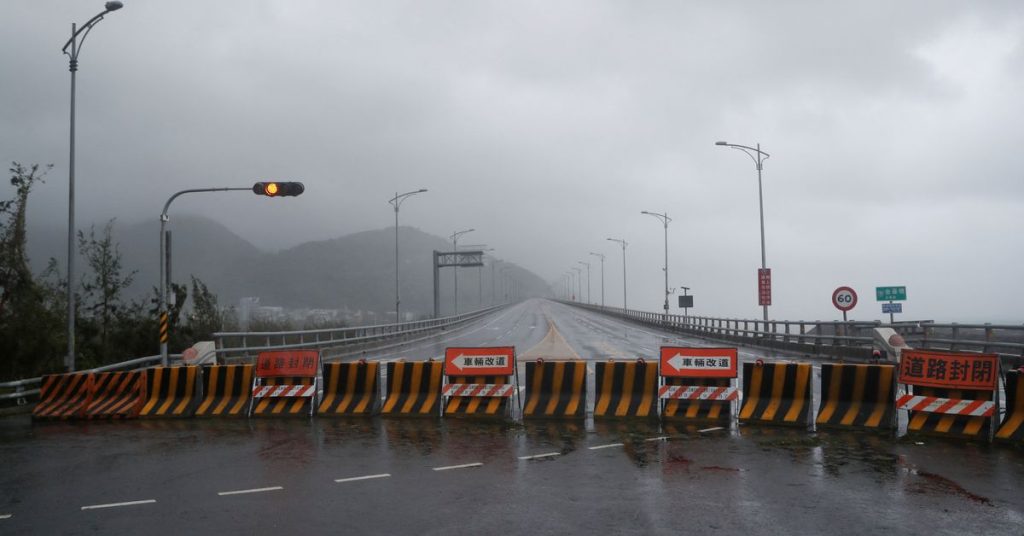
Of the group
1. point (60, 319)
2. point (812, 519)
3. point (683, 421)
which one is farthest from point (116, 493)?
point (60, 319)

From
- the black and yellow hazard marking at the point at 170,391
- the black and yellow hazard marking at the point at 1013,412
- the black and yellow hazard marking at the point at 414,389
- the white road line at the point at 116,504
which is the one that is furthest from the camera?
the black and yellow hazard marking at the point at 170,391

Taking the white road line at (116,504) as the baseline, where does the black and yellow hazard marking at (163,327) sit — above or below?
above

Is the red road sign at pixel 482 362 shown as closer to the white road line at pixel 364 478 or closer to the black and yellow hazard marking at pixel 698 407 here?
the black and yellow hazard marking at pixel 698 407

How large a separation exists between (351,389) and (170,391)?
3715mm

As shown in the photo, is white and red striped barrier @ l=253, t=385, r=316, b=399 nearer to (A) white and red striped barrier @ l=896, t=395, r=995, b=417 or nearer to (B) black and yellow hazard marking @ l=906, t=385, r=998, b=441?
(A) white and red striped barrier @ l=896, t=395, r=995, b=417

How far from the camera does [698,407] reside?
1302 cm

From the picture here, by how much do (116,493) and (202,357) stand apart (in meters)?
10.9

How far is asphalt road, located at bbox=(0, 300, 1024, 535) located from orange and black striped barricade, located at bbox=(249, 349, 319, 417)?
1.20m

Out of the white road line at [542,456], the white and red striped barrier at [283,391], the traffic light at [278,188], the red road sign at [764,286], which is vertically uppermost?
the traffic light at [278,188]

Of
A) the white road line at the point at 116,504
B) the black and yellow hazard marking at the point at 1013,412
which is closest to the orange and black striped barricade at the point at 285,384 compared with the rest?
the white road line at the point at 116,504

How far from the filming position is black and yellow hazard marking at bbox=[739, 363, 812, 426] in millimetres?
12453

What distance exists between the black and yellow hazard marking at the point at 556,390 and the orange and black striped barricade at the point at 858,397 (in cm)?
401

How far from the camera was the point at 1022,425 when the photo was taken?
10625mm

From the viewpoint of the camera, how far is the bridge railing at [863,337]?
19.5 meters
